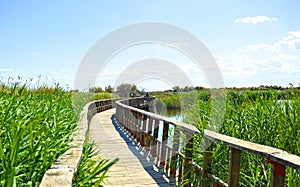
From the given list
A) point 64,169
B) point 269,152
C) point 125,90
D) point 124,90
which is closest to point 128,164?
point 269,152

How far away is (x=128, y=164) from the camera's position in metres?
5.01

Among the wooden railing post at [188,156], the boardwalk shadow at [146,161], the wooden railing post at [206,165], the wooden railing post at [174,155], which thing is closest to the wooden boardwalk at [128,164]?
the boardwalk shadow at [146,161]

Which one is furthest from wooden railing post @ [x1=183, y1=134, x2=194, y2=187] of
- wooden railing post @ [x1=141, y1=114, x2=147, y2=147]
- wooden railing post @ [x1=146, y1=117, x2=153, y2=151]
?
wooden railing post @ [x1=141, y1=114, x2=147, y2=147]

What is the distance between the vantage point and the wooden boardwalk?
4.07 m

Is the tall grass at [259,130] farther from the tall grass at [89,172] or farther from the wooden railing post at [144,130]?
the wooden railing post at [144,130]

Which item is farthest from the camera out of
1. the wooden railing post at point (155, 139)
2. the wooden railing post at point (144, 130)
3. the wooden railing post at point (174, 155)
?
the wooden railing post at point (144, 130)

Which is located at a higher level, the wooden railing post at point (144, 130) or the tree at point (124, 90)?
the tree at point (124, 90)

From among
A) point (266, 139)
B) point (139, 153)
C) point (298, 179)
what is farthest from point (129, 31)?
point (298, 179)

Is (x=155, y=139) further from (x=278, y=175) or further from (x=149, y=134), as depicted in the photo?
(x=278, y=175)

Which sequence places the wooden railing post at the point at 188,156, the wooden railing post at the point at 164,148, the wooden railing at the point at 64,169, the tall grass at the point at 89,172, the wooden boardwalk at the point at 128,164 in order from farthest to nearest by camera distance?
the wooden railing post at the point at 164,148 < the wooden boardwalk at the point at 128,164 < the wooden railing post at the point at 188,156 < the tall grass at the point at 89,172 < the wooden railing at the point at 64,169

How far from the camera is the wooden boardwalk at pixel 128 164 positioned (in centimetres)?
407

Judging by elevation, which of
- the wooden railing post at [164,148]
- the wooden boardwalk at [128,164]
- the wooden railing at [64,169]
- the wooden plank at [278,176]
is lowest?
the wooden boardwalk at [128,164]

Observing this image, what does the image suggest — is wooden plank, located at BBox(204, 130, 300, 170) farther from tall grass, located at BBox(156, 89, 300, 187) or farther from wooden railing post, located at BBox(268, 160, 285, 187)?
tall grass, located at BBox(156, 89, 300, 187)

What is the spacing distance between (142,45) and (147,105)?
7685 millimetres
